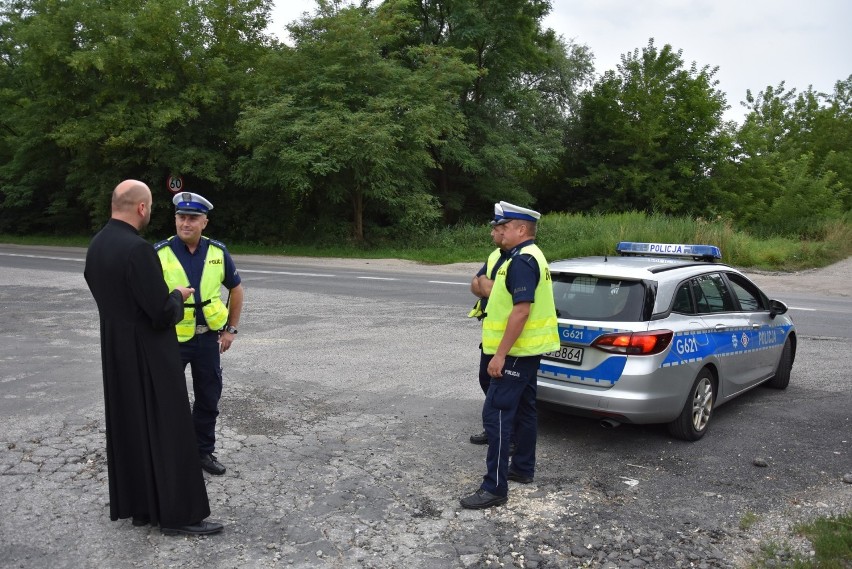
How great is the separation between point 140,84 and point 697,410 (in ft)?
86.2

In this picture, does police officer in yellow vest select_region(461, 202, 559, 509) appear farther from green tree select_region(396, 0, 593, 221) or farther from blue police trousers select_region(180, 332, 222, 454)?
green tree select_region(396, 0, 593, 221)

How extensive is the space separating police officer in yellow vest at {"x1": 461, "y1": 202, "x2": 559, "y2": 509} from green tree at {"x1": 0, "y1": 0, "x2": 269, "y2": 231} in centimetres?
2320

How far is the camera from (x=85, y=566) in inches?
137

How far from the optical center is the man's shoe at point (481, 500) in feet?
13.8

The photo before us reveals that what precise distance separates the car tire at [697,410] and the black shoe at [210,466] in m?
3.26

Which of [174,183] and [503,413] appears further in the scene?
[174,183]

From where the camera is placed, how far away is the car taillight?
514cm

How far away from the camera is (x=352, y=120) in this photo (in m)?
23.5

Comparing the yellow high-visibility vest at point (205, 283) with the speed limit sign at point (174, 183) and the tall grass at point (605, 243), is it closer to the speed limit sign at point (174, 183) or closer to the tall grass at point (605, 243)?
the tall grass at point (605, 243)

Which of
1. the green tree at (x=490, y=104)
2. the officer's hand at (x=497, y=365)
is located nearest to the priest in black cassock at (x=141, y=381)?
the officer's hand at (x=497, y=365)

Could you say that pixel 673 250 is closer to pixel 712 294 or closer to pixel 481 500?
pixel 712 294

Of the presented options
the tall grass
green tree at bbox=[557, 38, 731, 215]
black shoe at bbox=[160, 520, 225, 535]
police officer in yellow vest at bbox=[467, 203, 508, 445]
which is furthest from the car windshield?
green tree at bbox=[557, 38, 731, 215]

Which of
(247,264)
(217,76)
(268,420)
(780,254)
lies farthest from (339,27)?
(268,420)

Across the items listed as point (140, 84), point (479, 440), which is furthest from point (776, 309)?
point (140, 84)
